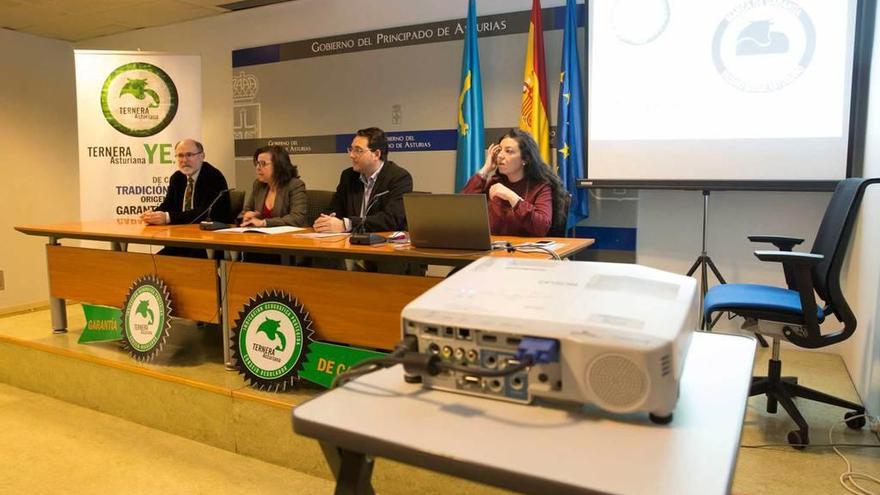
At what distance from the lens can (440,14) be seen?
3.97 metres

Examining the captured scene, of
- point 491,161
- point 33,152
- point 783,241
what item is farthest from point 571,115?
point 33,152

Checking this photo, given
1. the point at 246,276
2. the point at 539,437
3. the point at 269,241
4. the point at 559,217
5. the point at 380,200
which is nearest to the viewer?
the point at 539,437

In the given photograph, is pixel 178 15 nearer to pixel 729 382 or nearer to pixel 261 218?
pixel 261 218

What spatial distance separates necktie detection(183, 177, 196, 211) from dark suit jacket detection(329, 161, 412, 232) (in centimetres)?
85

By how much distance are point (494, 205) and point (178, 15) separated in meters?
3.48

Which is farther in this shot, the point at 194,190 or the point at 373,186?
the point at 194,190

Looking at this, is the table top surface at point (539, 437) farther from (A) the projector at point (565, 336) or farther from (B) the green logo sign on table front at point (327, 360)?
(B) the green logo sign on table front at point (327, 360)

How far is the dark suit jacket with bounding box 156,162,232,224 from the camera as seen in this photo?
343cm

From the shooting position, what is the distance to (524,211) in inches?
103

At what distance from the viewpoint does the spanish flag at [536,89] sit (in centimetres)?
351

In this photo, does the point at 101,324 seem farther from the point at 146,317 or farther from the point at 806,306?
the point at 806,306

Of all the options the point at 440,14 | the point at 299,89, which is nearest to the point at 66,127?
the point at 299,89

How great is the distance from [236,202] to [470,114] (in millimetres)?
1499

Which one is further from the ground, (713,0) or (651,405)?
(713,0)
